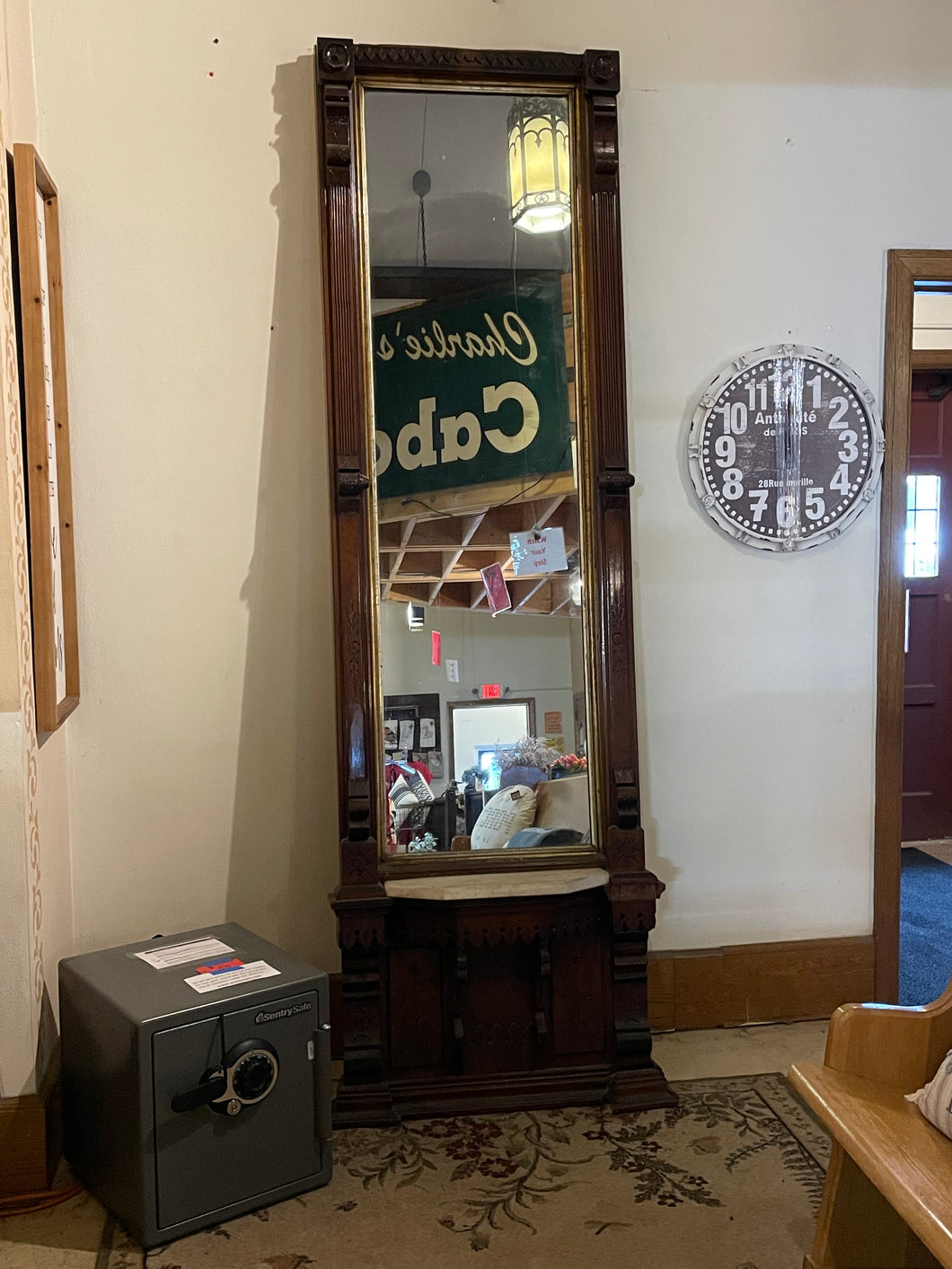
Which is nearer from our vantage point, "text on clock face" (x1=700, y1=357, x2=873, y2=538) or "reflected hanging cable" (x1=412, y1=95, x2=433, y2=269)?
"reflected hanging cable" (x1=412, y1=95, x2=433, y2=269)

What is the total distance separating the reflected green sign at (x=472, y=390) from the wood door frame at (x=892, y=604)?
94cm

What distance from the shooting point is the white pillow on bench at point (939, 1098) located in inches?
65.1

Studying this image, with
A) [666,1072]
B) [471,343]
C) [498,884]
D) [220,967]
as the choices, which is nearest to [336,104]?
[471,343]

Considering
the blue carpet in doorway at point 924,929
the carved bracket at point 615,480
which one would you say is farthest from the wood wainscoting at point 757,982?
the carved bracket at point 615,480

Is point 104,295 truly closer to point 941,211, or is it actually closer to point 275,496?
point 275,496

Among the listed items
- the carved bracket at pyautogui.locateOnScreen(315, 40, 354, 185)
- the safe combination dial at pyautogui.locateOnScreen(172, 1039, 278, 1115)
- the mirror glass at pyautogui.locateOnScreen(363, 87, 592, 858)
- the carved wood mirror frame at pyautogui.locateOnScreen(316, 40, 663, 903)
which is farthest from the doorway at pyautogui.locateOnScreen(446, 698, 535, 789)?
the carved bracket at pyautogui.locateOnScreen(315, 40, 354, 185)

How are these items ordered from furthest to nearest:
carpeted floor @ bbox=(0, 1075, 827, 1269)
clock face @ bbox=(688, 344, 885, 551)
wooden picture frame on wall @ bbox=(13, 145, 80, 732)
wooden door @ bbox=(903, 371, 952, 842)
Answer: wooden door @ bbox=(903, 371, 952, 842), clock face @ bbox=(688, 344, 885, 551), wooden picture frame on wall @ bbox=(13, 145, 80, 732), carpeted floor @ bbox=(0, 1075, 827, 1269)

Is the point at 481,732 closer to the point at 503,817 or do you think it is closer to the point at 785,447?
the point at 503,817

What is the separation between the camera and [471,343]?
2619mm

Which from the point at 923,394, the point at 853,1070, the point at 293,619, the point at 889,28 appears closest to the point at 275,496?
the point at 293,619

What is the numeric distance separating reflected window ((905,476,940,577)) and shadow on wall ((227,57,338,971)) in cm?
326

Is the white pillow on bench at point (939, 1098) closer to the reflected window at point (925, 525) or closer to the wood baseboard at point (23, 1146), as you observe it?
the wood baseboard at point (23, 1146)

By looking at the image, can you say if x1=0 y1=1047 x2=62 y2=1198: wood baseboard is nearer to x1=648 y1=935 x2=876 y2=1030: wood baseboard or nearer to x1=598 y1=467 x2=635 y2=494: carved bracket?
x1=648 y1=935 x2=876 y2=1030: wood baseboard

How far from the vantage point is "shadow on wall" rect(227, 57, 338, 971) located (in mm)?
2672
